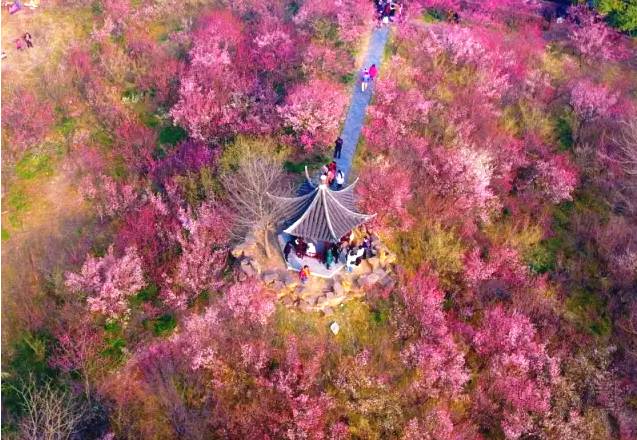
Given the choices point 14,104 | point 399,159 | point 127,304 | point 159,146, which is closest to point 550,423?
point 399,159

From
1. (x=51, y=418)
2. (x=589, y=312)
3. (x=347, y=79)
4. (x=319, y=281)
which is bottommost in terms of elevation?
(x=589, y=312)

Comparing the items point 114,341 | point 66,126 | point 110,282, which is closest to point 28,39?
point 66,126

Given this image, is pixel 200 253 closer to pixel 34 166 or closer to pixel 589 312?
pixel 34 166

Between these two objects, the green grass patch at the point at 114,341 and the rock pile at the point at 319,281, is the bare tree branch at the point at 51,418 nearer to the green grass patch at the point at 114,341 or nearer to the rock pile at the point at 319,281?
the green grass patch at the point at 114,341

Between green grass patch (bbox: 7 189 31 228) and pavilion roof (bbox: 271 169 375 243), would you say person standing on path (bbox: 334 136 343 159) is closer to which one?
pavilion roof (bbox: 271 169 375 243)

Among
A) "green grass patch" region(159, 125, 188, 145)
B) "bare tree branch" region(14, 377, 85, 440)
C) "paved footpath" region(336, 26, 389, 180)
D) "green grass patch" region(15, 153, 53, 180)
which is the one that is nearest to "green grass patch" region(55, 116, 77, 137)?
"green grass patch" region(15, 153, 53, 180)

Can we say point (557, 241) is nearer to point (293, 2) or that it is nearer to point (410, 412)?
point (410, 412)

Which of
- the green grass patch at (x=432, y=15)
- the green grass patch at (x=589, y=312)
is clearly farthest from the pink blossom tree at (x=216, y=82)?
the green grass patch at (x=589, y=312)
